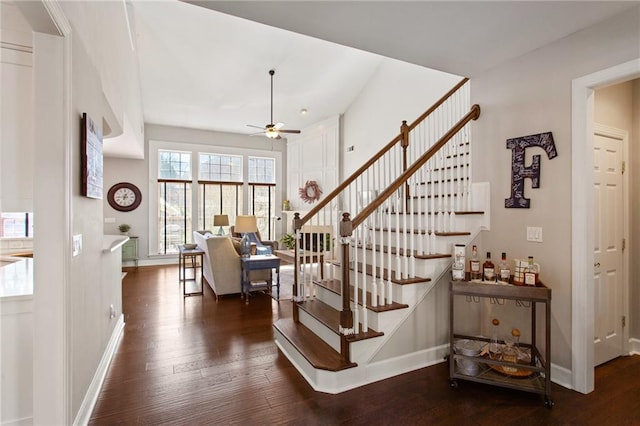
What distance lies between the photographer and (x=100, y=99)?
2604 mm

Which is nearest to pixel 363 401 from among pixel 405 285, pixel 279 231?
pixel 405 285

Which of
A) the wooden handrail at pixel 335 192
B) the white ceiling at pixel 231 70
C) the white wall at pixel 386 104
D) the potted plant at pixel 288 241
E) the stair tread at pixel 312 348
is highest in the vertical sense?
the white ceiling at pixel 231 70

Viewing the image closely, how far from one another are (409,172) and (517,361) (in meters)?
1.81

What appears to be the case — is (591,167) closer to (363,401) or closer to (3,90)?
(363,401)

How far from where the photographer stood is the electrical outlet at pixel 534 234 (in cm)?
269

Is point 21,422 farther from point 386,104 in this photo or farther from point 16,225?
point 386,104

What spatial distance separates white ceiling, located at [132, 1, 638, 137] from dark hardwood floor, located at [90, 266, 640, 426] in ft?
9.05

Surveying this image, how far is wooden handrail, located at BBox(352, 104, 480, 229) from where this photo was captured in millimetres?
2596

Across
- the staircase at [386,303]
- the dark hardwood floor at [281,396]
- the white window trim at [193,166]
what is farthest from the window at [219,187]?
the staircase at [386,303]

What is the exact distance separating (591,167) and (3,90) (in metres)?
4.04

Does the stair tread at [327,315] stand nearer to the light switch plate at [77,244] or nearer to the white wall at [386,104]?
the light switch plate at [77,244]

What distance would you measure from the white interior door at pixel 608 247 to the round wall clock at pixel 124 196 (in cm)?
877

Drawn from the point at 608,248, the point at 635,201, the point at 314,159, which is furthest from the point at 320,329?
the point at 314,159

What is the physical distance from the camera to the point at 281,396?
2.37m
